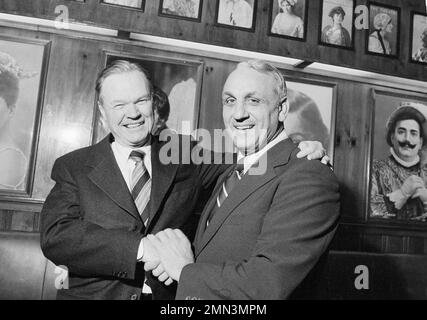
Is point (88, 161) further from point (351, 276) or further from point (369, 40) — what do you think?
point (369, 40)

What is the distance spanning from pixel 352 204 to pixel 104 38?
210cm

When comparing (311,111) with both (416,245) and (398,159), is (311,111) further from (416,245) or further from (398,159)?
(416,245)

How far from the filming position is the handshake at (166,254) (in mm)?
1519

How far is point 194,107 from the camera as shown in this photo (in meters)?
2.60

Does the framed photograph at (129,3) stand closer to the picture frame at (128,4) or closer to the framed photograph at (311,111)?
the picture frame at (128,4)

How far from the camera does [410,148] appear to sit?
3025mm

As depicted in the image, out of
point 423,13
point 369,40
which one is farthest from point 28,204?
point 423,13

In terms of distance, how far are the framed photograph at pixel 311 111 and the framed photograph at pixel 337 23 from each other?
33 centimetres

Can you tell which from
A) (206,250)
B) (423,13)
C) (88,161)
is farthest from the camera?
(423,13)

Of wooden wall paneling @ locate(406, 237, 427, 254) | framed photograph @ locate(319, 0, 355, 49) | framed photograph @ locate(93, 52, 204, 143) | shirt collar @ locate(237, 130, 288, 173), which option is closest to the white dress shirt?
shirt collar @ locate(237, 130, 288, 173)

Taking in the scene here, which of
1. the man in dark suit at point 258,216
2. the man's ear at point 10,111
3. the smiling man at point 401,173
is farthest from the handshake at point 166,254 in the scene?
the smiling man at point 401,173

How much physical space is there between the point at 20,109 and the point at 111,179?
3.24ft

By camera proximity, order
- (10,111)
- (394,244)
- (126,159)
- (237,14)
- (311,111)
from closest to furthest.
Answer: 1. (126,159)
2. (10,111)
3. (237,14)
4. (311,111)
5. (394,244)

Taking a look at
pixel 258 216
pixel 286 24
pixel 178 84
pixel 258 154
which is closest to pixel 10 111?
pixel 178 84
